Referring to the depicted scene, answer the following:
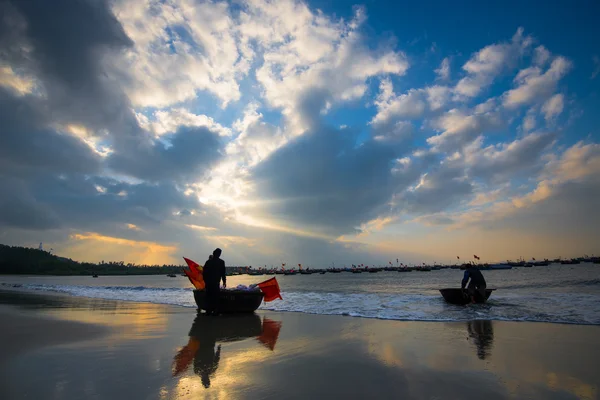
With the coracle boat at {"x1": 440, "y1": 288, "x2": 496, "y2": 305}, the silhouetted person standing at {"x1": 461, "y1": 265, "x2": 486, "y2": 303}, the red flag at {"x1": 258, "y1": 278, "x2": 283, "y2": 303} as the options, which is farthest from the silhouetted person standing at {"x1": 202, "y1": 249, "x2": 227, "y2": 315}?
the silhouetted person standing at {"x1": 461, "y1": 265, "x2": 486, "y2": 303}

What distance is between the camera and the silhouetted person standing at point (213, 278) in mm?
13133

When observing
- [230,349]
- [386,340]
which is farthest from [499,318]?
[230,349]

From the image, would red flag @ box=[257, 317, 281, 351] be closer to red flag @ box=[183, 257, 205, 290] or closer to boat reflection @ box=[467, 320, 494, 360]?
boat reflection @ box=[467, 320, 494, 360]

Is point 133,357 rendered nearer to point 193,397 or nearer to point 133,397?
point 133,397

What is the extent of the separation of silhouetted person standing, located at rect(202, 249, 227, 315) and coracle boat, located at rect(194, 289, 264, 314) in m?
0.40

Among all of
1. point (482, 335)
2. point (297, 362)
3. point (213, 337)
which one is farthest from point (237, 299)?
point (482, 335)

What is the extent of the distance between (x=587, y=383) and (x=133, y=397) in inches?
279

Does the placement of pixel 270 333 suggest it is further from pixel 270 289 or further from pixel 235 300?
pixel 270 289

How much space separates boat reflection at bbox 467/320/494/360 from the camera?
721cm

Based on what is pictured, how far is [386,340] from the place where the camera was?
8.36 m

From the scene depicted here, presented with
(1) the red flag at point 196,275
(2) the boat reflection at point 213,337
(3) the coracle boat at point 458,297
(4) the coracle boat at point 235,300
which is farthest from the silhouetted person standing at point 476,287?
(1) the red flag at point 196,275

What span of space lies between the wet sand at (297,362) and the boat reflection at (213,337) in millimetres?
34

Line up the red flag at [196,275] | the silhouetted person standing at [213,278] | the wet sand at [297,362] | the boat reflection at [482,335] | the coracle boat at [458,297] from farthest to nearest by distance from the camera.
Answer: the coracle boat at [458,297] < the red flag at [196,275] < the silhouetted person standing at [213,278] < the boat reflection at [482,335] < the wet sand at [297,362]

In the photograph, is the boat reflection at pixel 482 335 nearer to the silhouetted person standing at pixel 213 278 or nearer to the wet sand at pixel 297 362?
the wet sand at pixel 297 362
